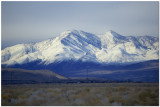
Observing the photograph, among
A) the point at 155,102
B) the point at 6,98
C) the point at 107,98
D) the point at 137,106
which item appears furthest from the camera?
the point at 6,98

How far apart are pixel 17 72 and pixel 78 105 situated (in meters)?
136

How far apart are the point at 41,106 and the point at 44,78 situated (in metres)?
133

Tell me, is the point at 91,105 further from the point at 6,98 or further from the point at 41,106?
the point at 6,98

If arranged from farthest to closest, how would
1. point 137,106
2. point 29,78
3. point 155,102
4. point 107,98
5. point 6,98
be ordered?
point 29,78 < point 6,98 < point 107,98 < point 155,102 < point 137,106

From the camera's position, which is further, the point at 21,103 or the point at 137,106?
the point at 21,103

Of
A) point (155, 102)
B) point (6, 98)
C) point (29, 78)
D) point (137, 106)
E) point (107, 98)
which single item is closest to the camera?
point (137, 106)

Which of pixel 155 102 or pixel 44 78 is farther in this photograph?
pixel 44 78

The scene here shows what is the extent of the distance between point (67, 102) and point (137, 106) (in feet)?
24.1

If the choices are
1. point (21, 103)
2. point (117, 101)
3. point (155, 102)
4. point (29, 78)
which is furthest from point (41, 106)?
point (29, 78)

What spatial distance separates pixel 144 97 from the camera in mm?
39000

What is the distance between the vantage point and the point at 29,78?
529 ft

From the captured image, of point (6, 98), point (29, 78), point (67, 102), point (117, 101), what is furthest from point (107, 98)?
point (29, 78)

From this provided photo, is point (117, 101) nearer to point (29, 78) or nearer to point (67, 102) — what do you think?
point (67, 102)

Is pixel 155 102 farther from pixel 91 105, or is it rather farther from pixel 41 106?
pixel 41 106
